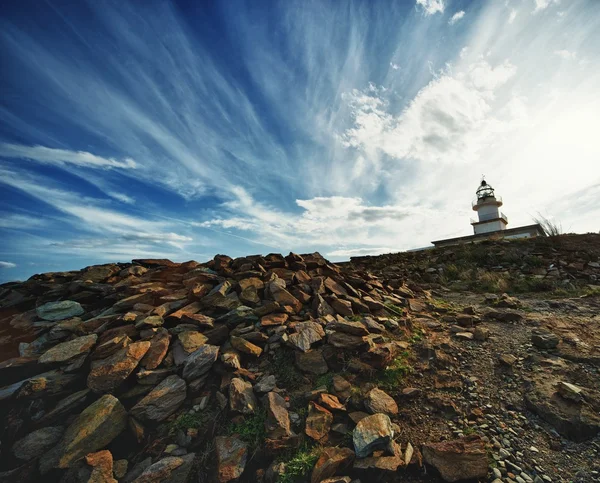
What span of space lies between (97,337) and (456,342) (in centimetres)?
652

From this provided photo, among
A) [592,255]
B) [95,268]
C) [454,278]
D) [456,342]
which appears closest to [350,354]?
[456,342]

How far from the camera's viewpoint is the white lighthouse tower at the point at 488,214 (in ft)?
117

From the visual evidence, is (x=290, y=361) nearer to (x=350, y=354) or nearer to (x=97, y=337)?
(x=350, y=354)

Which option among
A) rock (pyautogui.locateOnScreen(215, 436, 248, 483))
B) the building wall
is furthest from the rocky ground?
the building wall

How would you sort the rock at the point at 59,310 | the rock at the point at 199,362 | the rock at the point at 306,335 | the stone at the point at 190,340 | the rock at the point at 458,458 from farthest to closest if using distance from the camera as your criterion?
1. the rock at the point at 59,310
2. the rock at the point at 306,335
3. the stone at the point at 190,340
4. the rock at the point at 199,362
5. the rock at the point at 458,458

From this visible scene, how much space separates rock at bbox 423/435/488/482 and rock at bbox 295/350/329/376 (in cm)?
160

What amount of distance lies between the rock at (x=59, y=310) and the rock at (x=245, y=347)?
382 centimetres

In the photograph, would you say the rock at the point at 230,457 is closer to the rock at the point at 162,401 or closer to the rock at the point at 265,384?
the rock at the point at 265,384

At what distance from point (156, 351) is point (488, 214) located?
43863 millimetres

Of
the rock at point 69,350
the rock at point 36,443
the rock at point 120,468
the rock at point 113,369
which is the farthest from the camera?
the rock at point 69,350

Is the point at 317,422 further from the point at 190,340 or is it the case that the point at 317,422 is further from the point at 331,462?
the point at 190,340

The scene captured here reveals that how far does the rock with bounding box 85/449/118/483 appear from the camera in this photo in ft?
8.99

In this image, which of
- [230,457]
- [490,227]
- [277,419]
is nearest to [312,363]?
[277,419]

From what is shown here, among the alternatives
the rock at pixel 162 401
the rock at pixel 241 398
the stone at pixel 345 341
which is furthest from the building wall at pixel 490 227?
the rock at pixel 162 401
